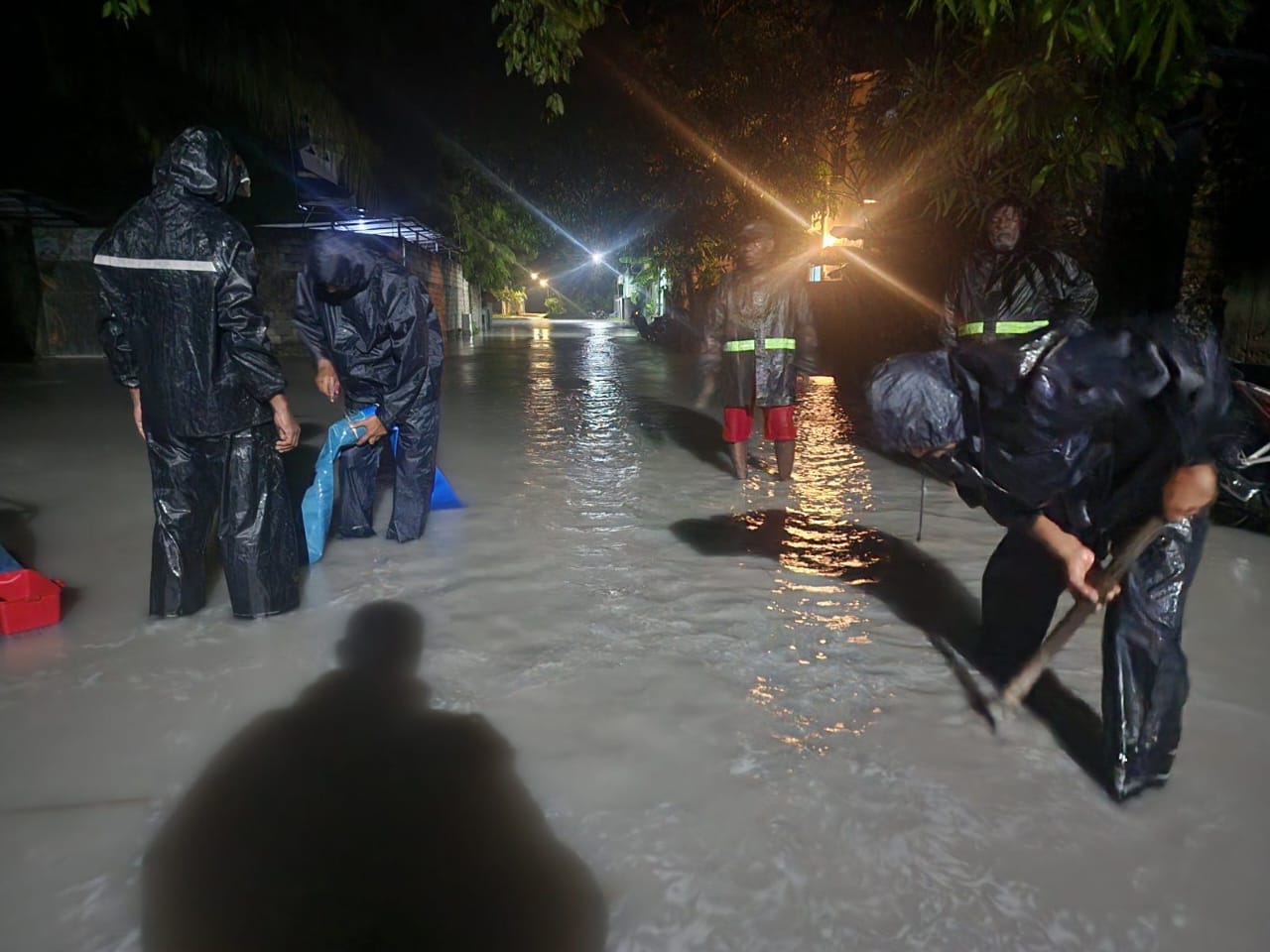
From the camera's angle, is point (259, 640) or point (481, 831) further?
point (259, 640)

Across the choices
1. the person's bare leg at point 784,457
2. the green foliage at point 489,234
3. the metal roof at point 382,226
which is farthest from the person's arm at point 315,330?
the green foliage at point 489,234

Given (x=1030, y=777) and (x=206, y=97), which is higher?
(x=206, y=97)

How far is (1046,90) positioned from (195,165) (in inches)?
152

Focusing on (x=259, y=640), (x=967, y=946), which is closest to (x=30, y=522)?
(x=259, y=640)

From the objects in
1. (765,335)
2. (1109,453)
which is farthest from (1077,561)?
(765,335)

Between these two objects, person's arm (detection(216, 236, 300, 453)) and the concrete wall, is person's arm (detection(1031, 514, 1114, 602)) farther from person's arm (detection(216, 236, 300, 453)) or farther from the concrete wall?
the concrete wall

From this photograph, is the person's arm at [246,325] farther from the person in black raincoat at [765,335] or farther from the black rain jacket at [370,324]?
the person in black raincoat at [765,335]

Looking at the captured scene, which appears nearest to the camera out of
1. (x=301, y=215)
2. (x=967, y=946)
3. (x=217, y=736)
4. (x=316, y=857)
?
(x=967, y=946)

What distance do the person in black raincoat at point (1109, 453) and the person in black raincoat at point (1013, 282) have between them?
7.66 ft

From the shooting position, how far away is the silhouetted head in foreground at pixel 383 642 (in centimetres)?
339

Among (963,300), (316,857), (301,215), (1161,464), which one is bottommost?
(316,857)

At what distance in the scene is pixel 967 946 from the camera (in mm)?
1973

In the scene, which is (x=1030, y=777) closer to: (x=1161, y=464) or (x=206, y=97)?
(x=1161, y=464)

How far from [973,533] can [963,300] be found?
144cm
